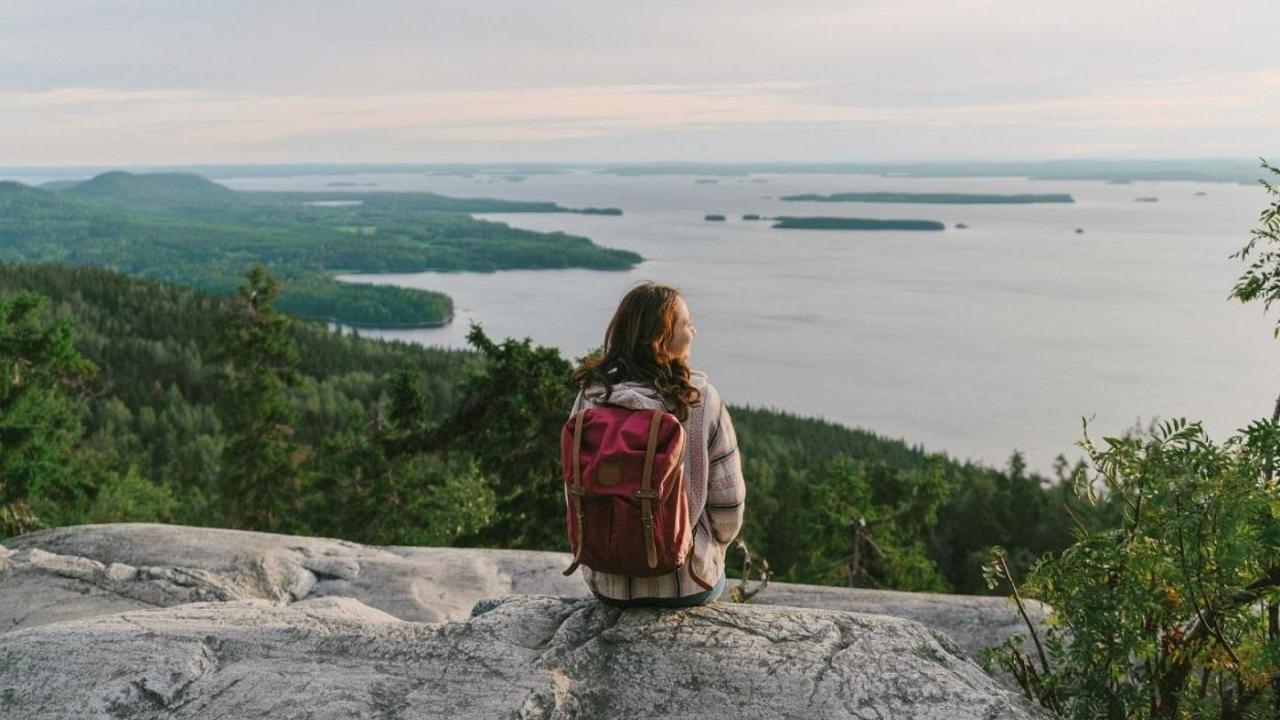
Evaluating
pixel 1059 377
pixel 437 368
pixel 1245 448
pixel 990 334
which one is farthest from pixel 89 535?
pixel 990 334

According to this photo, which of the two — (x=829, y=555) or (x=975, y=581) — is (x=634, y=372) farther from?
(x=975, y=581)

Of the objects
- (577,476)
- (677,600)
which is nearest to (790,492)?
(677,600)

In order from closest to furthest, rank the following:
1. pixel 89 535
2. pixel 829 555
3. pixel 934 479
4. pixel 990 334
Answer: pixel 89 535 → pixel 934 479 → pixel 829 555 → pixel 990 334

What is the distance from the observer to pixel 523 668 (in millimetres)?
5246

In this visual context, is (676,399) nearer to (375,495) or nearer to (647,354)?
(647,354)

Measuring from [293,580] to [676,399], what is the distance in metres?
6.90

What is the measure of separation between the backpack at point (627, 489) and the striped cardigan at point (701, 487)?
0.44 ft

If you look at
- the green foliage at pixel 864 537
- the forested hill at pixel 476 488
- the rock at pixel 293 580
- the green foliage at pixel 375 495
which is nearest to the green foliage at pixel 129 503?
the forested hill at pixel 476 488

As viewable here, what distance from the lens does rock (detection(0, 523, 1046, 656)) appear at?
343 inches

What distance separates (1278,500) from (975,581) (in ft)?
120

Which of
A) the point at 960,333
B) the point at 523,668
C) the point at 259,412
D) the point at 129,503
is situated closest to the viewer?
the point at 523,668

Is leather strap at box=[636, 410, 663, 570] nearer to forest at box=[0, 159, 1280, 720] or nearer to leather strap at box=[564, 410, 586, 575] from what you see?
leather strap at box=[564, 410, 586, 575]

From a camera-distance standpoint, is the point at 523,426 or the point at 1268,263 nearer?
the point at 1268,263

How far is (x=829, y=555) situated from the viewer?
97.2 ft
